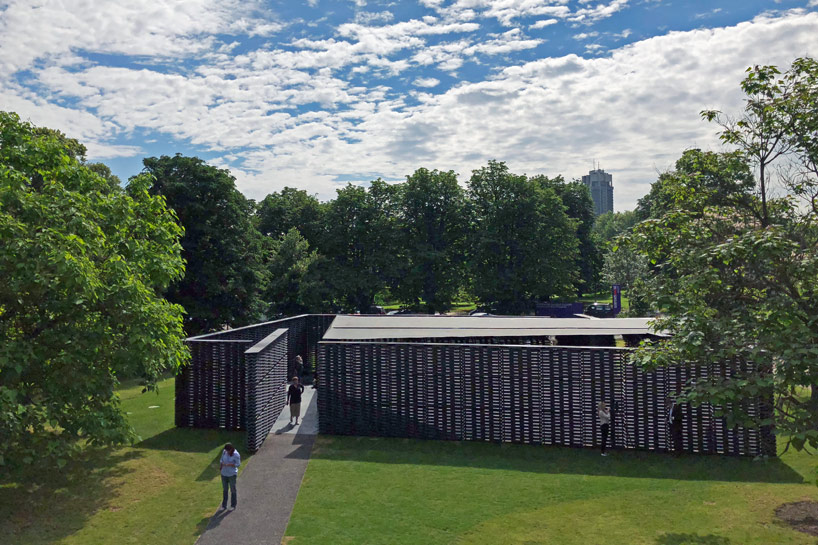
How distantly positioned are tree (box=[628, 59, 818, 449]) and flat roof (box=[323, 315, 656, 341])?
25.8 feet

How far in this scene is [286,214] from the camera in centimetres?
6306

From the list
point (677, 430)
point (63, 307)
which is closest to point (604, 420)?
point (677, 430)

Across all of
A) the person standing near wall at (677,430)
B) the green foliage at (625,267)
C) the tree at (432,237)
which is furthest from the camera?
the green foliage at (625,267)

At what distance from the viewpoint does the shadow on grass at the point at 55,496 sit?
466 inches

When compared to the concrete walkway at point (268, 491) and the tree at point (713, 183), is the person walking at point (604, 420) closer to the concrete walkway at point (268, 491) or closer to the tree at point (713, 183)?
the tree at point (713, 183)

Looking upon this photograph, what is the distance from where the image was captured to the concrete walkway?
11.7 meters

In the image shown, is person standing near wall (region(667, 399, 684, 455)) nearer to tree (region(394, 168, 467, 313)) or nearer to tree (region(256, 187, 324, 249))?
tree (region(394, 168, 467, 313))

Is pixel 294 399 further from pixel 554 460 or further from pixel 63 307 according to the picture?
pixel 554 460

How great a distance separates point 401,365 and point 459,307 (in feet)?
191

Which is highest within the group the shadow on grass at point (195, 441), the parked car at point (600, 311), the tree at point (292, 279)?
the tree at point (292, 279)

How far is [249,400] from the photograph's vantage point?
16828 mm

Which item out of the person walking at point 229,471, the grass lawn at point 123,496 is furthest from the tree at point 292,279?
the person walking at point 229,471

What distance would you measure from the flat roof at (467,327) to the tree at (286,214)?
32.3m

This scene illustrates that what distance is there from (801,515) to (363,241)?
38.1 m
